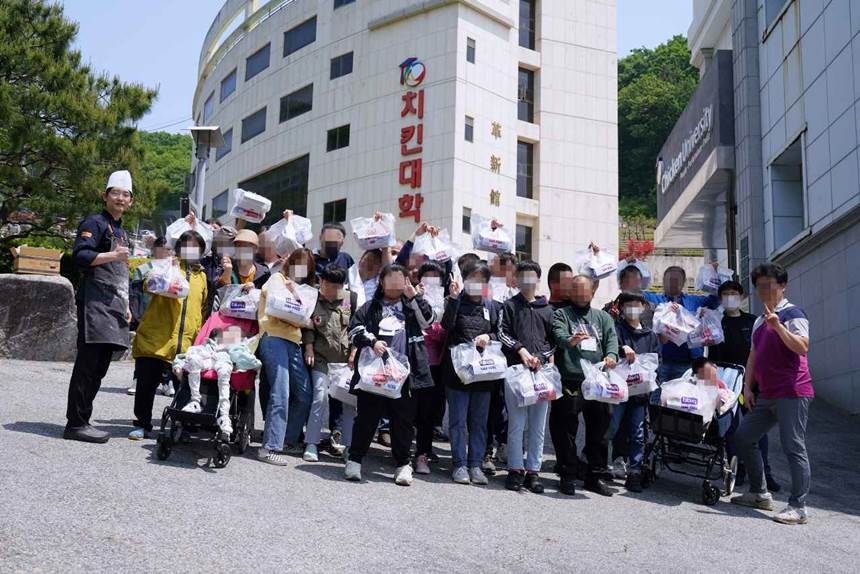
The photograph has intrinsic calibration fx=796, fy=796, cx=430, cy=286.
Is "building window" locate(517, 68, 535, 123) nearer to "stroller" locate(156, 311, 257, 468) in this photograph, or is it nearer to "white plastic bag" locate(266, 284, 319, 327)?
"white plastic bag" locate(266, 284, 319, 327)

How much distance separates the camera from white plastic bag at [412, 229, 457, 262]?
7992 millimetres

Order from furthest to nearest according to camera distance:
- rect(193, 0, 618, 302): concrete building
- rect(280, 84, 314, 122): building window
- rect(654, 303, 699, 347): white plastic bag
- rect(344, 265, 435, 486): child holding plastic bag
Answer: rect(280, 84, 314, 122): building window < rect(193, 0, 618, 302): concrete building < rect(654, 303, 699, 347): white plastic bag < rect(344, 265, 435, 486): child holding plastic bag

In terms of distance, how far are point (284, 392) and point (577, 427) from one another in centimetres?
260

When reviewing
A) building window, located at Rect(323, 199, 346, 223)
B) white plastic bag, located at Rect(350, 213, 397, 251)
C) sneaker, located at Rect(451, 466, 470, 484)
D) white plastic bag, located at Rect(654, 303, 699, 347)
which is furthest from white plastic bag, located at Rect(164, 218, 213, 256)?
building window, located at Rect(323, 199, 346, 223)

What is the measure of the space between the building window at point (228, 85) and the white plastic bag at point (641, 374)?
33.6 m

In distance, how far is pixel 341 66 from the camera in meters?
31.2

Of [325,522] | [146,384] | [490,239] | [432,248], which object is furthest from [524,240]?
[325,522]

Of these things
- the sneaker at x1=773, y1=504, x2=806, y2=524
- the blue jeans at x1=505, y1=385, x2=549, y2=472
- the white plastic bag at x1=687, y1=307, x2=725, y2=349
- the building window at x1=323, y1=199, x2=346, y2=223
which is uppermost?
the building window at x1=323, y1=199, x2=346, y2=223

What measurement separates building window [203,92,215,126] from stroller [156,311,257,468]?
3589 centimetres

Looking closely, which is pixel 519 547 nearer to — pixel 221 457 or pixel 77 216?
pixel 221 457

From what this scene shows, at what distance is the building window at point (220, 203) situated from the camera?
123 feet

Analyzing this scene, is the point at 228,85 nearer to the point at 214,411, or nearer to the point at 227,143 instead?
the point at 227,143

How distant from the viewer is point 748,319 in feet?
26.7

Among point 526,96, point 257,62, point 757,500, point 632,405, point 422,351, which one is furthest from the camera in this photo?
point 257,62
